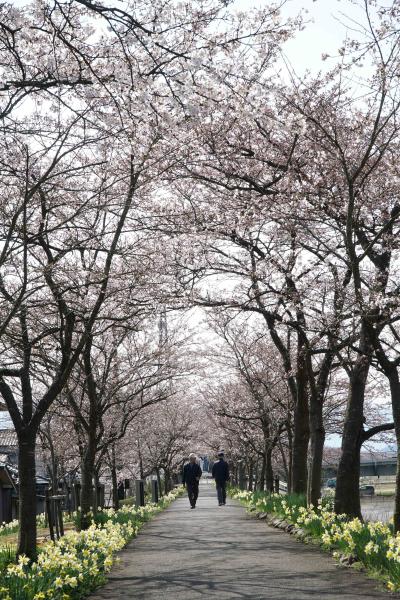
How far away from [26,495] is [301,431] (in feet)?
26.7

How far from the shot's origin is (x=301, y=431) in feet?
55.3

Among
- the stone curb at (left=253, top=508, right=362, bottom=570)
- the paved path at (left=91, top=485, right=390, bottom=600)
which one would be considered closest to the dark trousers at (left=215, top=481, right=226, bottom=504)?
the stone curb at (left=253, top=508, right=362, bottom=570)

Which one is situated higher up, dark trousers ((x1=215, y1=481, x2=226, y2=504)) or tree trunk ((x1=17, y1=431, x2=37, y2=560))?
tree trunk ((x1=17, y1=431, x2=37, y2=560))

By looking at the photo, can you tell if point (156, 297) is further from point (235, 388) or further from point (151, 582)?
point (235, 388)

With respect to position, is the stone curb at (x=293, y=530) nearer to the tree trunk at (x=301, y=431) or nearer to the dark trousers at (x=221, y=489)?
the tree trunk at (x=301, y=431)

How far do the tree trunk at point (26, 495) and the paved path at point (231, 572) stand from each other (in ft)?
4.31

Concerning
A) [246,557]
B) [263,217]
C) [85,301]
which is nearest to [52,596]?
[246,557]

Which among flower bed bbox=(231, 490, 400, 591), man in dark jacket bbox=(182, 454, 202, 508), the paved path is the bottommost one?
the paved path

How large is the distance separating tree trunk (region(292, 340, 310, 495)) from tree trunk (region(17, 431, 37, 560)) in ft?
22.5

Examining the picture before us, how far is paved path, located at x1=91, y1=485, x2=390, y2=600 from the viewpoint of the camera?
7.20 metres

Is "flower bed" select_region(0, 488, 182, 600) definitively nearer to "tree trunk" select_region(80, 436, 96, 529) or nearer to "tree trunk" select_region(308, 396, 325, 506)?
"tree trunk" select_region(80, 436, 96, 529)

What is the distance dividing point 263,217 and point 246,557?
4980mm

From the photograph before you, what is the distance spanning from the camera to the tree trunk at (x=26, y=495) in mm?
10172

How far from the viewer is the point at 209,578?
327 inches
